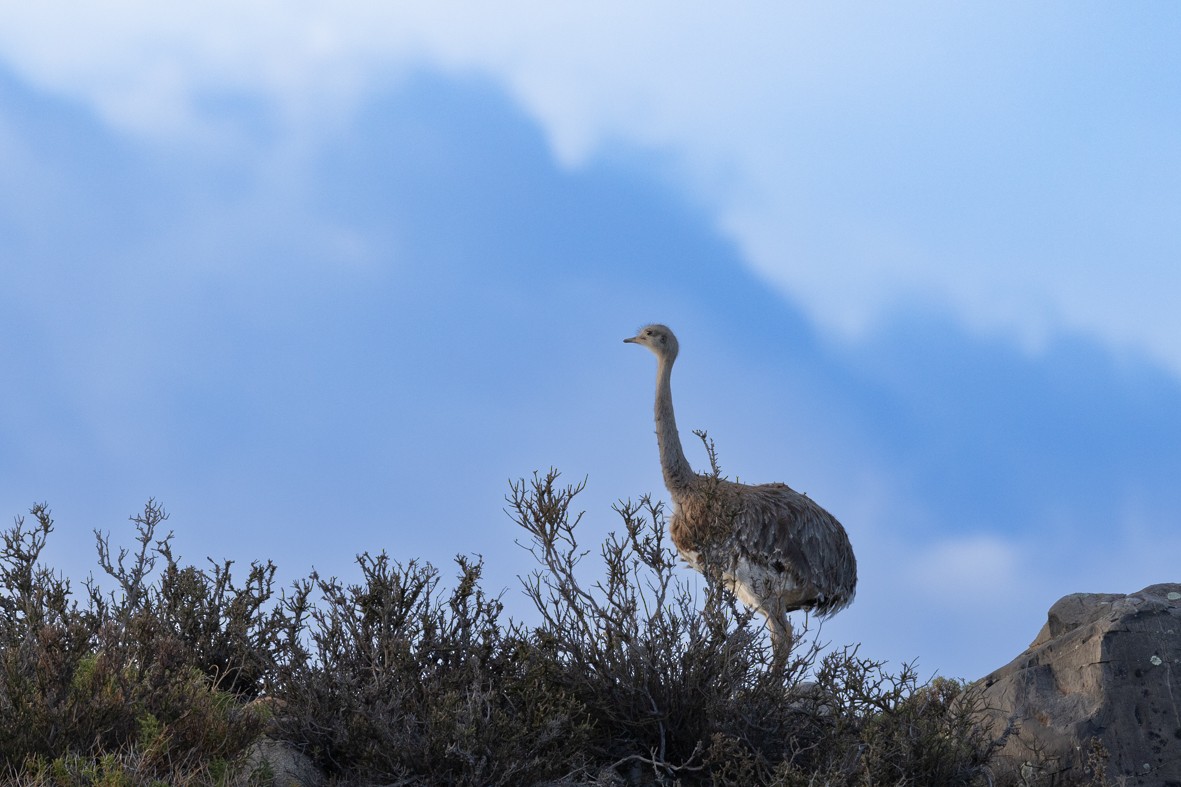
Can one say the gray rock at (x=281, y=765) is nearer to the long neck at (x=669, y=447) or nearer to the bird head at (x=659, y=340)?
the long neck at (x=669, y=447)

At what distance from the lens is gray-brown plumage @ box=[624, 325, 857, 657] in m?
11.3

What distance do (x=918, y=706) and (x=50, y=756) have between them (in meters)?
5.29

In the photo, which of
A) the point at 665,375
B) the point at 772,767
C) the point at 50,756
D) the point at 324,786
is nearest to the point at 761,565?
the point at 665,375

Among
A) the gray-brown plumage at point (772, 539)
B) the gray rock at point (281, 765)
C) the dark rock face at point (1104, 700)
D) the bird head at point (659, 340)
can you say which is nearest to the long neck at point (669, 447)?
the gray-brown plumage at point (772, 539)

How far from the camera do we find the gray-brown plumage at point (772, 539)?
445 inches

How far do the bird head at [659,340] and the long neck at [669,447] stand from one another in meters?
0.42

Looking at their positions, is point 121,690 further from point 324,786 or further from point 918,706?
point 918,706

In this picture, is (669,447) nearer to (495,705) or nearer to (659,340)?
(659,340)

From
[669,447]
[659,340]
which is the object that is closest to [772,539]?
[669,447]

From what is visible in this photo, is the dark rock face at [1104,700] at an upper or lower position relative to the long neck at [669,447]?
lower

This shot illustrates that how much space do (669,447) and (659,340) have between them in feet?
4.41

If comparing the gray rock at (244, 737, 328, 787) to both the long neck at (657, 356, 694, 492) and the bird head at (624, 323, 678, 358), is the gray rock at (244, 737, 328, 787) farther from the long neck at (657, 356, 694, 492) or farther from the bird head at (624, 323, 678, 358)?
the bird head at (624, 323, 678, 358)

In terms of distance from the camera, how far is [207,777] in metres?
7.02

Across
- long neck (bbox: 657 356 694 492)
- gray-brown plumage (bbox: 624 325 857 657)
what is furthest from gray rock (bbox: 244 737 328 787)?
long neck (bbox: 657 356 694 492)
